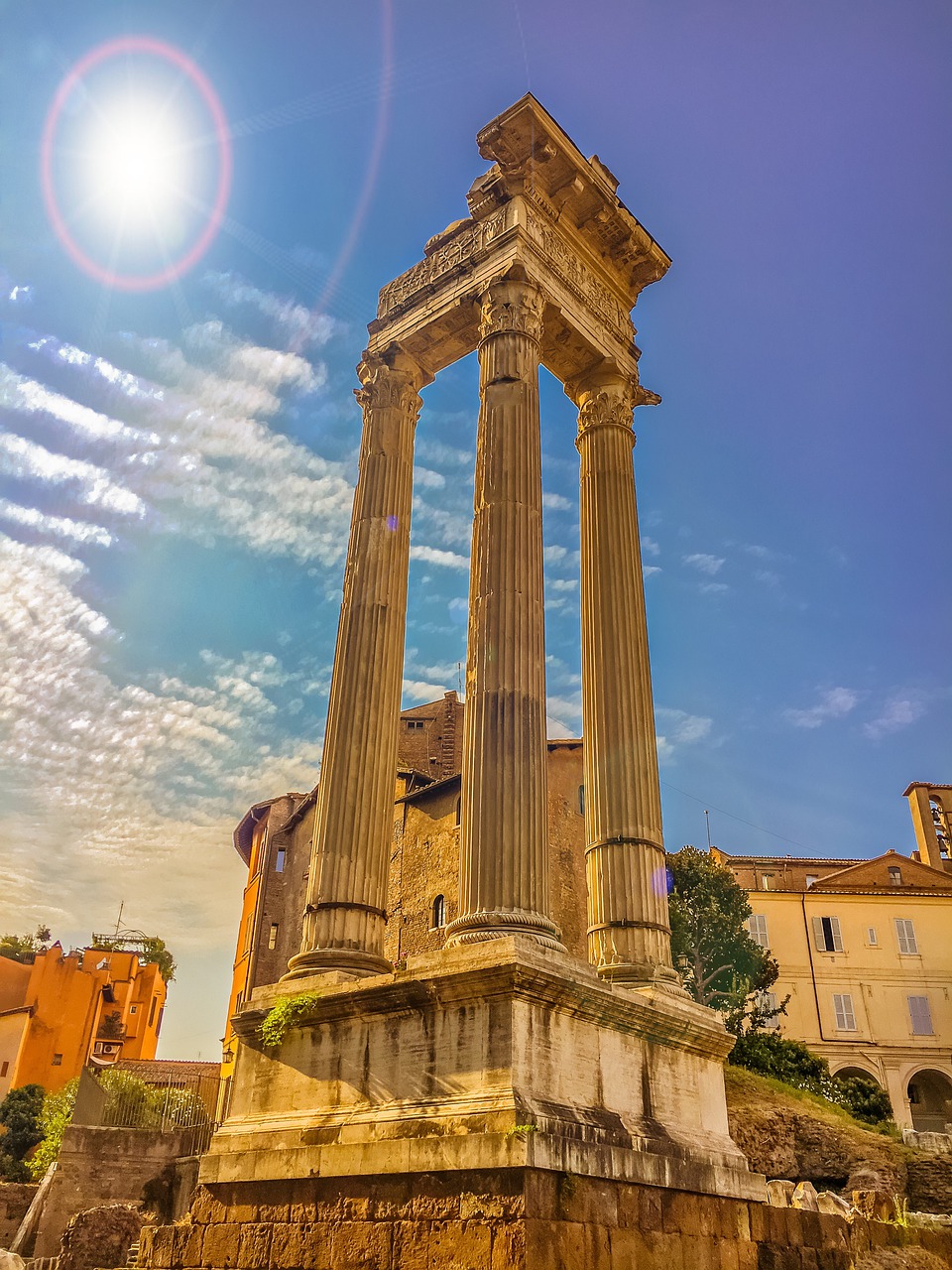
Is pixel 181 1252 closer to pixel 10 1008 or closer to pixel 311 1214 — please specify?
pixel 311 1214

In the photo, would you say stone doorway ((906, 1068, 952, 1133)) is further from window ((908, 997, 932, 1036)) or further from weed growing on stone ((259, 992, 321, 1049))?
weed growing on stone ((259, 992, 321, 1049))

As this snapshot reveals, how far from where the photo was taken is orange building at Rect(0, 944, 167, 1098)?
44.2 m

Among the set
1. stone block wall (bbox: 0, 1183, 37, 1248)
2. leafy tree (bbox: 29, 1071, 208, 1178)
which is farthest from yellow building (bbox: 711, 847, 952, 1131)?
stone block wall (bbox: 0, 1183, 37, 1248)

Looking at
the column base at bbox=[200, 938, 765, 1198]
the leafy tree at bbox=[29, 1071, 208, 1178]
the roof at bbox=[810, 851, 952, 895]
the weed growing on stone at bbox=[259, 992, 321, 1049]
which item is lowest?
the column base at bbox=[200, 938, 765, 1198]

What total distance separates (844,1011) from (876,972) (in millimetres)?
2045

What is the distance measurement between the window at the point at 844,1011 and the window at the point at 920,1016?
2.25 metres

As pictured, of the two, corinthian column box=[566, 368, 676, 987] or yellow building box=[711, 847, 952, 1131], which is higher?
yellow building box=[711, 847, 952, 1131]

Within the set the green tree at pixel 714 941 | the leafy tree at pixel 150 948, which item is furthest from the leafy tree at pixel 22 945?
the green tree at pixel 714 941

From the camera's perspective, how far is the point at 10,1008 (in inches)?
1812

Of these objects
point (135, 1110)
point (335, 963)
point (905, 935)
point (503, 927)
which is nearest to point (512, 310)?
point (503, 927)

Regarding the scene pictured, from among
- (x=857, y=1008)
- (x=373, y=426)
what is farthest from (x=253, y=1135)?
(x=857, y=1008)

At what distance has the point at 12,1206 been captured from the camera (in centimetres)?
2808

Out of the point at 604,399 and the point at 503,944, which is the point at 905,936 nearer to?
the point at 604,399

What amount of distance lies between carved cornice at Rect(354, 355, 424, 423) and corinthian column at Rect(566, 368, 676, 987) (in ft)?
6.41
